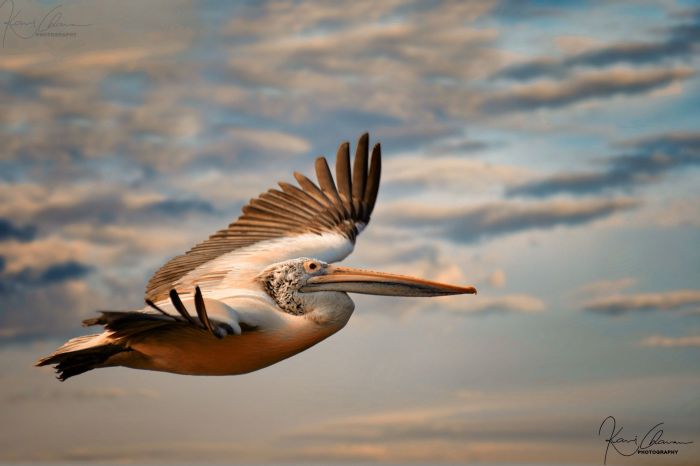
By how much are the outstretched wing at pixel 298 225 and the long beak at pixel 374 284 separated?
1.45 meters

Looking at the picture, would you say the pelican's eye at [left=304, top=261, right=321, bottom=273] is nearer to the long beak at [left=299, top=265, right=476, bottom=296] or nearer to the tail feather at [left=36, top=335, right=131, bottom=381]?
the long beak at [left=299, top=265, right=476, bottom=296]

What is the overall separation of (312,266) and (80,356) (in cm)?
244

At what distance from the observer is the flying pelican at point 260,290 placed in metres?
8.06

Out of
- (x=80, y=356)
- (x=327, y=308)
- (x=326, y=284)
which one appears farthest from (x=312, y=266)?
(x=80, y=356)

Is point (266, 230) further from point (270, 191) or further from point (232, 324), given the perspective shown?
point (232, 324)

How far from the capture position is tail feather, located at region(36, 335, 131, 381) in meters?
8.57

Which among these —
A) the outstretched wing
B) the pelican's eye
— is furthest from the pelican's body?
the outstretched wing

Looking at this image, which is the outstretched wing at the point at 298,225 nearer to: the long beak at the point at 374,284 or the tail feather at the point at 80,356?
the long beak at the point at 374,284

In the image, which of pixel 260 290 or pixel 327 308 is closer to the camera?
pixel 327 308

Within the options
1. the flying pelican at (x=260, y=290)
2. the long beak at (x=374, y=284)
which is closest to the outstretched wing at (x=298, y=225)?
the flying pelican at (x=260, y=290)

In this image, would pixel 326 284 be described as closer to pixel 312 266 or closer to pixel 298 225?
pixel 312 266

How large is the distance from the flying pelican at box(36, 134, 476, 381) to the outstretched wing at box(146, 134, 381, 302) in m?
0.01

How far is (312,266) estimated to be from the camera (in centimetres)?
960

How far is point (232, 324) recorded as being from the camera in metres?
7.70
